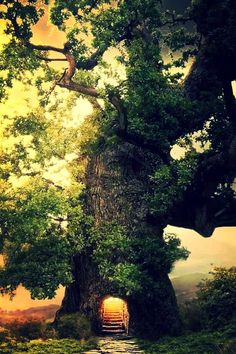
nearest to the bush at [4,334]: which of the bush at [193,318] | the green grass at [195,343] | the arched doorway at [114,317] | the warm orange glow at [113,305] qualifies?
the arched doorway at [114,317]

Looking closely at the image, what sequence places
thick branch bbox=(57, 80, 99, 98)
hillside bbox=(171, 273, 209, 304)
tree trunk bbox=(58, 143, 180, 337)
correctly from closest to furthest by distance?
tree trunk bbox=(58, 143, 180, 337), thick branch bbox=(57, 80, 99, 98), hillside bbox=(171, 273, 209, 304)

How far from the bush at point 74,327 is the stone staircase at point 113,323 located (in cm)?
101

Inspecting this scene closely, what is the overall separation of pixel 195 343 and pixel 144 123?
7486mm

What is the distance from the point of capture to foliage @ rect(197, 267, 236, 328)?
1405 centimetres

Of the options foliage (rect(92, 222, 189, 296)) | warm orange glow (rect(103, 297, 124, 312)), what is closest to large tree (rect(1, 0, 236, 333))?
foliage (rect(92, 222, 189, 296))

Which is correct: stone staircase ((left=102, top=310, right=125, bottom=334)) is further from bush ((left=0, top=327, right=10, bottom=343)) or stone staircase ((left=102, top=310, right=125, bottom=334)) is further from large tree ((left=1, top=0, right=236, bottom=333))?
bush ((left=0, top=327, right=10, bottom=343))

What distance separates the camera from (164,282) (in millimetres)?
14305

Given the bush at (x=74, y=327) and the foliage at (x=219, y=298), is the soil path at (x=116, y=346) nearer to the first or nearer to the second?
the bush at (x=74, y=327)

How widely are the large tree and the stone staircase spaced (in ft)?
4.58

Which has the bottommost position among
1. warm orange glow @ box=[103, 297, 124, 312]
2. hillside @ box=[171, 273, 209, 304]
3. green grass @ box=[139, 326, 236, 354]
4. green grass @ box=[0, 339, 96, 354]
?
green grass @ box=[139, 326, 236, 354]

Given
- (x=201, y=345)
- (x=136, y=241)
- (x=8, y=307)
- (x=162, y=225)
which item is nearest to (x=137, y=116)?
(x=136, y=241)

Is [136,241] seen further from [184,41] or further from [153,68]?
[184,41]

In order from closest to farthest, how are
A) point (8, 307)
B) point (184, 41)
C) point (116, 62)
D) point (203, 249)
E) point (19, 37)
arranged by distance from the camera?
point (116, 62) → point (19, 37) → point (184, 41) → point (8, 307) → point (203, 249)

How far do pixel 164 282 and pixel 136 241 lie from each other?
7.98ft
